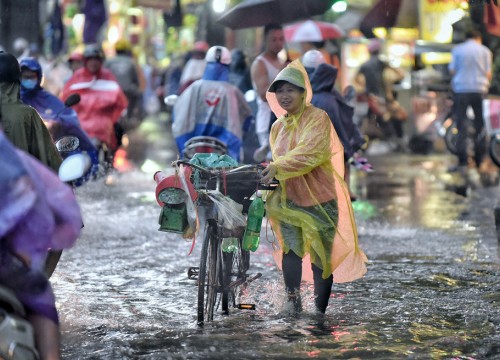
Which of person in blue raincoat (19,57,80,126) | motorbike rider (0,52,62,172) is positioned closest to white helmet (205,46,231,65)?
person in blue raincoat (19,57,80,126)

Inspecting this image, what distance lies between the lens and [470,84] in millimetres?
18141

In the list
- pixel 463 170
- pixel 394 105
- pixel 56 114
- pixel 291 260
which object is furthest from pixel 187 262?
pixel 394 105


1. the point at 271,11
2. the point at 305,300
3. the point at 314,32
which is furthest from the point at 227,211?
the point at 314,32

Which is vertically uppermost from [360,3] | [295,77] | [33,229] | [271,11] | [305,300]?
[360,3]

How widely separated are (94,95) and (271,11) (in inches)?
103

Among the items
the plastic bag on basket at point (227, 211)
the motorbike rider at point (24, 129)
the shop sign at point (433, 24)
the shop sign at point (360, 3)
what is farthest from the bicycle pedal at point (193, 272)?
the shop sign at point (360, 3)

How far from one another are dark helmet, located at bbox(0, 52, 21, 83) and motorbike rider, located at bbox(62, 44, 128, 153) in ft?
25.9

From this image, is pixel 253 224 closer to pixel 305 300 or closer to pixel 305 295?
pixel 305 300

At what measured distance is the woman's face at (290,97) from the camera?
745 centimetres

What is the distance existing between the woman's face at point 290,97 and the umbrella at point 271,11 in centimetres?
667

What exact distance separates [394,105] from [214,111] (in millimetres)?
12762

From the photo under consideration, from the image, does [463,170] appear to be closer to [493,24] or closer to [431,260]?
[493,24]

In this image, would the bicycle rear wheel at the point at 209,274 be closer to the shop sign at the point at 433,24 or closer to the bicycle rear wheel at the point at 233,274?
the bicycle rear wheel at the point at 233,274

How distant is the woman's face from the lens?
745 cm
